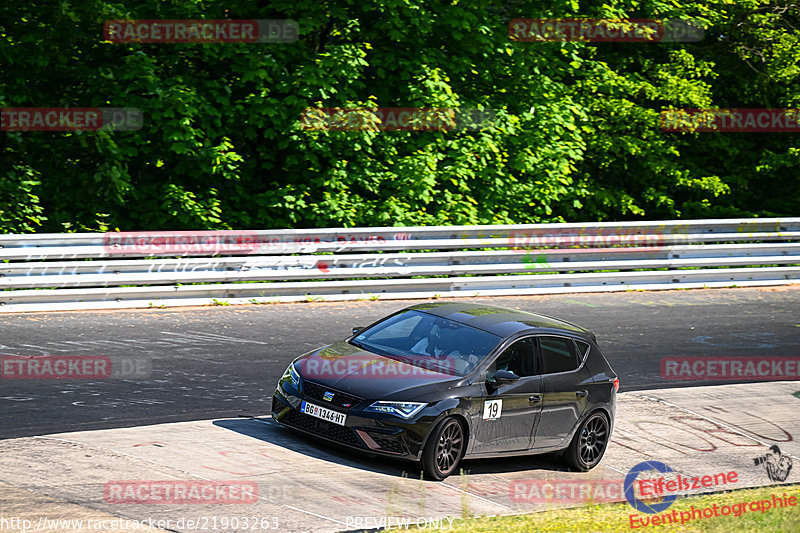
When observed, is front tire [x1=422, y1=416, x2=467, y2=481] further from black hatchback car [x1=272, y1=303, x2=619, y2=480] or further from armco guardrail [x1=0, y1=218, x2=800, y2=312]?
armco guardrail [x1=0, y1=218, x2=800, y2=312]

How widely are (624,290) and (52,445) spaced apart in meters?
13.0

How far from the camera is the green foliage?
17984 millimetres

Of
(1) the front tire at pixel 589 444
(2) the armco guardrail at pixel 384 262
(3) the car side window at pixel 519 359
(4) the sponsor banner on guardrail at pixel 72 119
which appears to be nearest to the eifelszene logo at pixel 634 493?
(1) the front tire at pixel 589 444

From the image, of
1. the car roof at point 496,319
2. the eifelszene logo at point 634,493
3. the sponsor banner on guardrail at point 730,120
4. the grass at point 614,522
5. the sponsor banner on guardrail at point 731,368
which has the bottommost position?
the eifelszene logo at point 634,493

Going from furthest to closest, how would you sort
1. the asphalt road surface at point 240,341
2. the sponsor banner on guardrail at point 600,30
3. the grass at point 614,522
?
1. the sponsor banner on guardrail at point 600,30
2. the asphalt road surface at point 240,341
3. the grass at point 614,522

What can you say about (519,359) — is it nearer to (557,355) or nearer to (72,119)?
(557,355)

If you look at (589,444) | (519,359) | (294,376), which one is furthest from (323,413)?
(589,444)

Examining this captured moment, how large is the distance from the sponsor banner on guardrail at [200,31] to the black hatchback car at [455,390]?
942 centimetres

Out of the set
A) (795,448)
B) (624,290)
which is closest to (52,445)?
(795,448)

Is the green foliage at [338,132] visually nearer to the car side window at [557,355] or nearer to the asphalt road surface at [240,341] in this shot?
the asphalt road surface at [240,341]

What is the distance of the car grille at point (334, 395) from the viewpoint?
9.38 metres

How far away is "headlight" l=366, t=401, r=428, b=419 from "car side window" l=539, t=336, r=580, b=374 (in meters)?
1.82

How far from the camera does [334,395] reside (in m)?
9.50

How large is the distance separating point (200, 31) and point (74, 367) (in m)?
8.80
